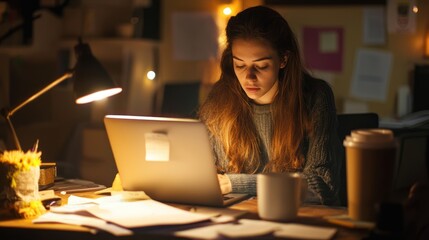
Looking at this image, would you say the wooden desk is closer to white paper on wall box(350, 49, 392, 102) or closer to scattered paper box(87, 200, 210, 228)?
scattered paper box(87, 200, 210, 228)

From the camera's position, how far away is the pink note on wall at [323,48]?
3.80 m

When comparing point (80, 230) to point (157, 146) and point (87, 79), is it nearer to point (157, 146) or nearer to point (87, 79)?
point (157, 146)

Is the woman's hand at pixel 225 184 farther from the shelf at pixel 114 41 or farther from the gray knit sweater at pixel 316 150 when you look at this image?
the shelf at pixel 114 41

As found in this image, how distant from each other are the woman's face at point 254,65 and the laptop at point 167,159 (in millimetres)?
401

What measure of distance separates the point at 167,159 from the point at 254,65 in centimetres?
51

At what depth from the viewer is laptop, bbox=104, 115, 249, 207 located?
5.54ft

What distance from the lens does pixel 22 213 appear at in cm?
166

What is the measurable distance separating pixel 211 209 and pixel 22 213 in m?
0.46

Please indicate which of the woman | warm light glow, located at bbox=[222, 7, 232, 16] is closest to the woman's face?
the woman

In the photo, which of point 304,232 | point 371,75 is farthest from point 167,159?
point 371,75

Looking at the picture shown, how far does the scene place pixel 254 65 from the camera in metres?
2.10

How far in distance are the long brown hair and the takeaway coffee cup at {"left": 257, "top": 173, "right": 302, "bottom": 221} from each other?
499 mm

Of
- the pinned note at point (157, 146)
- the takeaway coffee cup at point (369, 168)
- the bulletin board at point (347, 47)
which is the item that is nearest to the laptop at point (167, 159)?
the pinned note at point (157, 146)

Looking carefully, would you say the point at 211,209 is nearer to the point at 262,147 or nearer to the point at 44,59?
the point at 262,147
